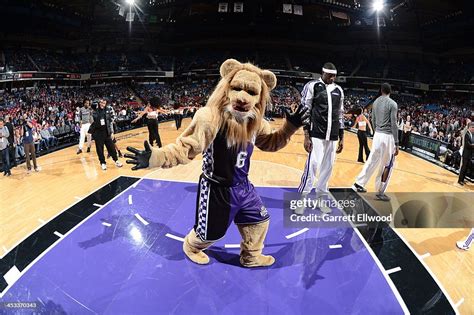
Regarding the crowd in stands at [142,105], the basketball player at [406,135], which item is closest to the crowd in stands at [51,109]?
the crowd in stands at [142,105]

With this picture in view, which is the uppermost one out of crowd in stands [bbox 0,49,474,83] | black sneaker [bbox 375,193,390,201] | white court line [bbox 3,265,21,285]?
crowd in stands [bbox 0,49,474,83]

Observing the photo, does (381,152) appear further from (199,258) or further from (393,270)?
(199,258)

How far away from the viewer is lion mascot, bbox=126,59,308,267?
2.63 m

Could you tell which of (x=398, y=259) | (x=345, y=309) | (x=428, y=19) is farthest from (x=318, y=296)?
(x=428, y=19)

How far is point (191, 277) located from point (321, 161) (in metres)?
2.44

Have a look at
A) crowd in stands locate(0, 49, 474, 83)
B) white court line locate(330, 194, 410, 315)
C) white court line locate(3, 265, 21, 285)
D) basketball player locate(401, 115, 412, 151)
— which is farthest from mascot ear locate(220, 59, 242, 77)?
crowd in stands locate(0, 49, 474, 83)

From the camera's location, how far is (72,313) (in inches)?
102

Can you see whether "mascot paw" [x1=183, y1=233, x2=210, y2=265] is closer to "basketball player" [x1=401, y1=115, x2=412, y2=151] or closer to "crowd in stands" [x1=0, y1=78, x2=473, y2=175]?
"crowd in stands" [x1=0, y1=78, x2=473, y2=175]

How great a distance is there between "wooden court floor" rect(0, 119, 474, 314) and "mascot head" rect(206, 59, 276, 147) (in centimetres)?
246

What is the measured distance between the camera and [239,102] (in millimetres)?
2643

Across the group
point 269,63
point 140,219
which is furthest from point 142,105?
point 140,219

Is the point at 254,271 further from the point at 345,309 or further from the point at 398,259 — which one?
the point at 398,259

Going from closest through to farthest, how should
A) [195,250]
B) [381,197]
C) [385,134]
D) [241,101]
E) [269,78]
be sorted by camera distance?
[241,101]
[269,78]
[195,250]
[385,134]
[381,197]

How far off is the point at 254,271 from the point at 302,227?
124cm
